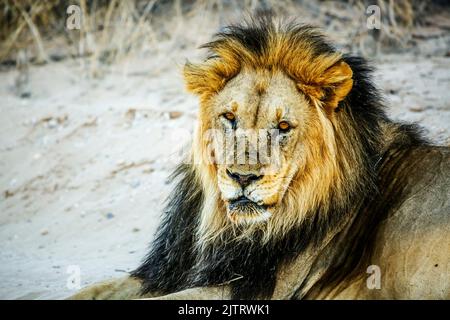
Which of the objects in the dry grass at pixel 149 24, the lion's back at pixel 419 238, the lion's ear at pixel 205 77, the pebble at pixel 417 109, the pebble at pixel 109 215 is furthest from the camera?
the dry grass at pixel 149 24

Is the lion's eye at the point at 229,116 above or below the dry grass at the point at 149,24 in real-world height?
below

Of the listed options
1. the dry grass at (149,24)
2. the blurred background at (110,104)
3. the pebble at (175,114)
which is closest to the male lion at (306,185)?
the blurred background at (110,104)

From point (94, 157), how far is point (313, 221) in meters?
3.70

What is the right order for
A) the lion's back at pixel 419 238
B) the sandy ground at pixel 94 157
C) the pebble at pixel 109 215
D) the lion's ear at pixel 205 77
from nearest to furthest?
the lion's back at pixel 419 238, the lion's ear at pixel 205 77, the sandy ground at pixel 94 157, the pebble at pixel 109 215

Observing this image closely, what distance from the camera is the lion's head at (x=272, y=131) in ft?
13.3

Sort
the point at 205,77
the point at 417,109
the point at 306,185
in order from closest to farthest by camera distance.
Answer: the point at 306,185
the point at 205,77
the point at 417,109

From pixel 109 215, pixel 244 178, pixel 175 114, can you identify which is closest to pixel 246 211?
pixel 244 178

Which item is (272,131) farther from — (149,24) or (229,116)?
(149,24)

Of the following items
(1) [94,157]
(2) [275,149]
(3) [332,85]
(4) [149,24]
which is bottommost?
(1) [94,157]

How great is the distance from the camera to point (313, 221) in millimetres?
4230

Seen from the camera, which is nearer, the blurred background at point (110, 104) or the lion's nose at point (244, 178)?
the lion's nose at point (244, 178)

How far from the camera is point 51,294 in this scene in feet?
17.1

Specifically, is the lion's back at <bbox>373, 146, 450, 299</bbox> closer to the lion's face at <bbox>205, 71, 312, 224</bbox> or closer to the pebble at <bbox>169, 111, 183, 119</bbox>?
the lion's face at <bbox>205, 71, 312, 224</bbox>

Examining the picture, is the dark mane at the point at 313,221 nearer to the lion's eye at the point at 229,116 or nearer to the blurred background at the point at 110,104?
the lion's eye at the point at 229,116
